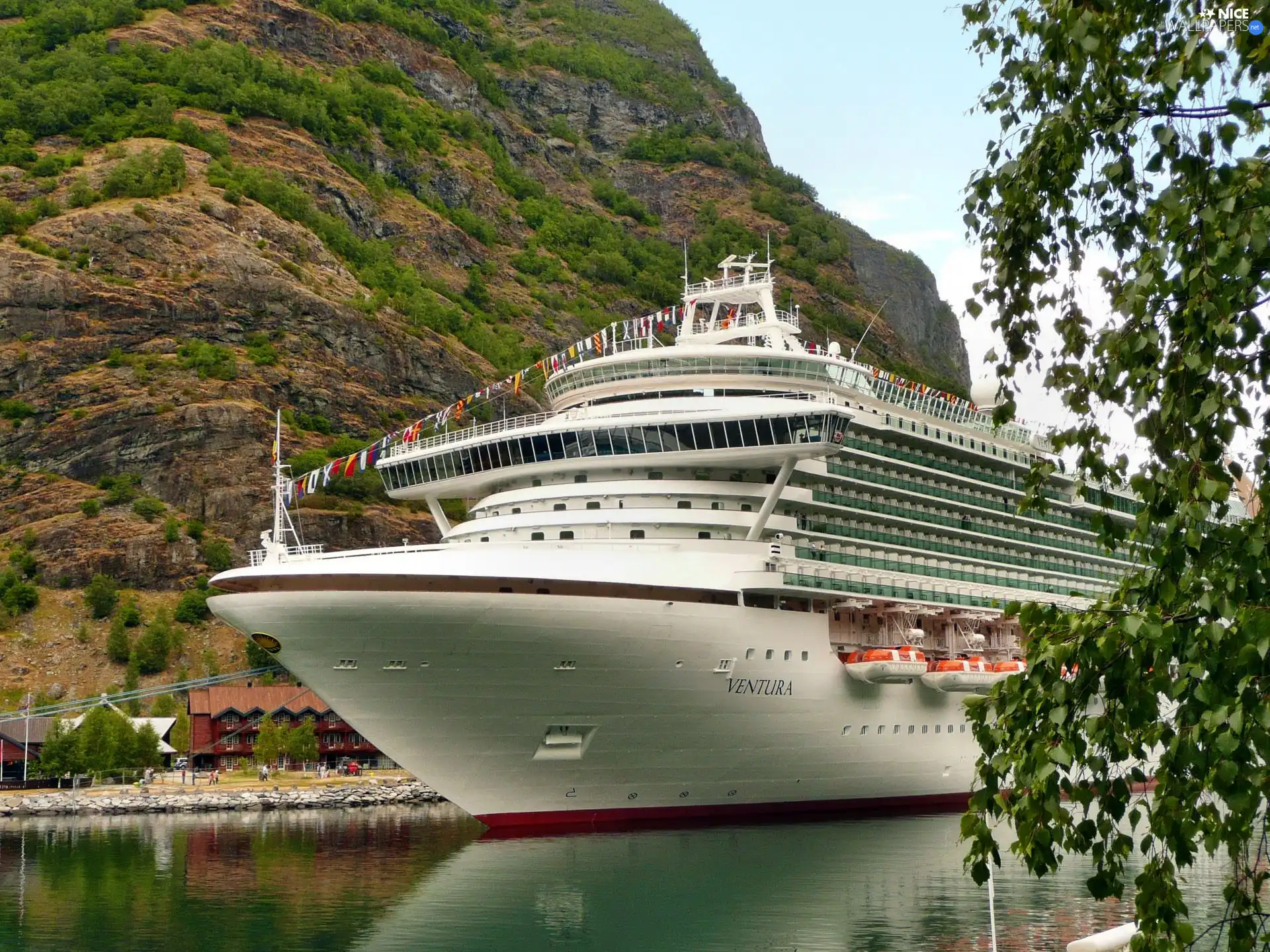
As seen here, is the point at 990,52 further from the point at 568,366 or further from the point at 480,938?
the point at 568,366

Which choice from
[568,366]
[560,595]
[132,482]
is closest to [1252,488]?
[560,595]

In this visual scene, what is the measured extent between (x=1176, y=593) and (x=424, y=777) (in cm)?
3394

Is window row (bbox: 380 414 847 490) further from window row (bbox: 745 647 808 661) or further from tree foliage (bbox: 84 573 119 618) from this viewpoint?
tree foliage (bbox: 84 573 119 618)

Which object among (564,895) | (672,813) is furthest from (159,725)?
(564,895)

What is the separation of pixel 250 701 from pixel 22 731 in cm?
1306

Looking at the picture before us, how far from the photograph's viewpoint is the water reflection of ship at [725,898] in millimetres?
26312

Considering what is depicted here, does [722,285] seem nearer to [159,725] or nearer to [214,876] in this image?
[214,876]

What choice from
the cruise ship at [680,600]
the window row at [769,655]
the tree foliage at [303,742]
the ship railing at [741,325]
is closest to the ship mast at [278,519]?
the cruise ship at [680,600]

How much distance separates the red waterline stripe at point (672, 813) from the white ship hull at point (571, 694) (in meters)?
0.06

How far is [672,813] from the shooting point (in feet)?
133

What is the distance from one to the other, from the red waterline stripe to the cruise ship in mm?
94

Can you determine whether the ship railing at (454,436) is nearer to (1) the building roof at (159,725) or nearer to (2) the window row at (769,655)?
(2) the window row at (769,655)

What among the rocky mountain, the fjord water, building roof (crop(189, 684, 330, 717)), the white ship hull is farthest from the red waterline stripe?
the rocky mountain

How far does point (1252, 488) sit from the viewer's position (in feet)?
23.8
